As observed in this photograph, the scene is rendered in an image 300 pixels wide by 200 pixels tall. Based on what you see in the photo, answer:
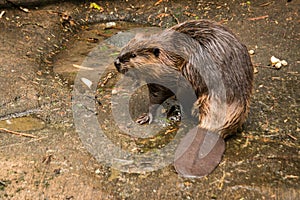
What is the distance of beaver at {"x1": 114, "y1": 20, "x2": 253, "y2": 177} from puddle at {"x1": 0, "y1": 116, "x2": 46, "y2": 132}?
81 centimetres

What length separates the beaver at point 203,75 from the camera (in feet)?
8.84

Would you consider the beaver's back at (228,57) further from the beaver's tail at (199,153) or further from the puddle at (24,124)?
the puddle at (24,124)

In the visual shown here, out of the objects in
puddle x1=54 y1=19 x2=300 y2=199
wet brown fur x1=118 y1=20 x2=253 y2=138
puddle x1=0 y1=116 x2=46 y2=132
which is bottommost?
puddle x1=54 y1=19 x2=300 y2=199

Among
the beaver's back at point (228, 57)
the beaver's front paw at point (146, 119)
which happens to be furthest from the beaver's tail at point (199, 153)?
the beaver's front paw at point (146, 119)

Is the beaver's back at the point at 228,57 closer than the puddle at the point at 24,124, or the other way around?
the beaver's back at the point at 228,57

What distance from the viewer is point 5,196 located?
2.47m

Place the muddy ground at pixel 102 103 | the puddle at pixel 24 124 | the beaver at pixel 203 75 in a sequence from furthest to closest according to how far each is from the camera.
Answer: the puddle at pixel 24 124 < the beaver at pixel 203 75 < the muddy ground at pixel 102 103

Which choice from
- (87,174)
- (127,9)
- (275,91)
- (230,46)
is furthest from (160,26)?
(87,174)

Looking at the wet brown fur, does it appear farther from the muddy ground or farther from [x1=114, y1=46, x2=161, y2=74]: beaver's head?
the muddy ground

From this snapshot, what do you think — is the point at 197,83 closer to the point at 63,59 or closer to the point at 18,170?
the point at 18,170

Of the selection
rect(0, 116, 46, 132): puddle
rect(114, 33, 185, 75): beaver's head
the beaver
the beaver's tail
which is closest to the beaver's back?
the beaver

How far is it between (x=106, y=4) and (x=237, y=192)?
320cm

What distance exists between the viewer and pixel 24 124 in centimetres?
310

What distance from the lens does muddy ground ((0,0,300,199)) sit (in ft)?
8.37
